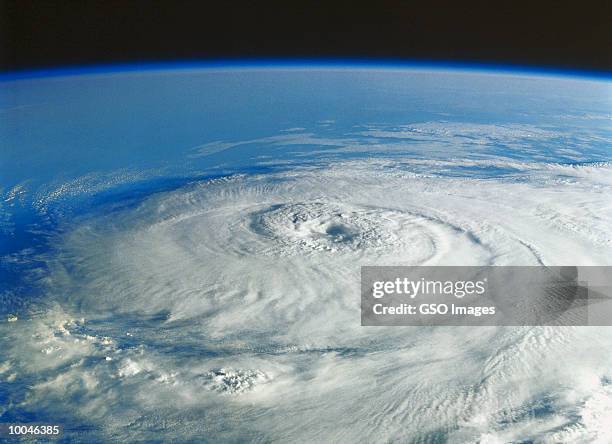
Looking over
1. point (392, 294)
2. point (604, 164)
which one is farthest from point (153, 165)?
Result: point (604, 164)

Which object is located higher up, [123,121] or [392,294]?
[123,121]

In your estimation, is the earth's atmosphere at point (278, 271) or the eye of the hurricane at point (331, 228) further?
the eye of the hurricane at point (331, 228)

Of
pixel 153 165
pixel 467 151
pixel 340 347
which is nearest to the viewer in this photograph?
pixel 340 347

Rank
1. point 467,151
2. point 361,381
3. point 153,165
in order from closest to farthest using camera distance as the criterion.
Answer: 1. point 361,381
2. point 153,165
3. point 467,151

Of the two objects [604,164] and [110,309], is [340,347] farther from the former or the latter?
[604,164]

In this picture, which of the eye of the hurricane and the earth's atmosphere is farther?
the eye of the hurricane

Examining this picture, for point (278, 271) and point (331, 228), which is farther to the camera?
point (331, 228)

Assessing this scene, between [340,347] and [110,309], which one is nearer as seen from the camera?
[340,347]

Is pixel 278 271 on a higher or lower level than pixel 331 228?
lower
